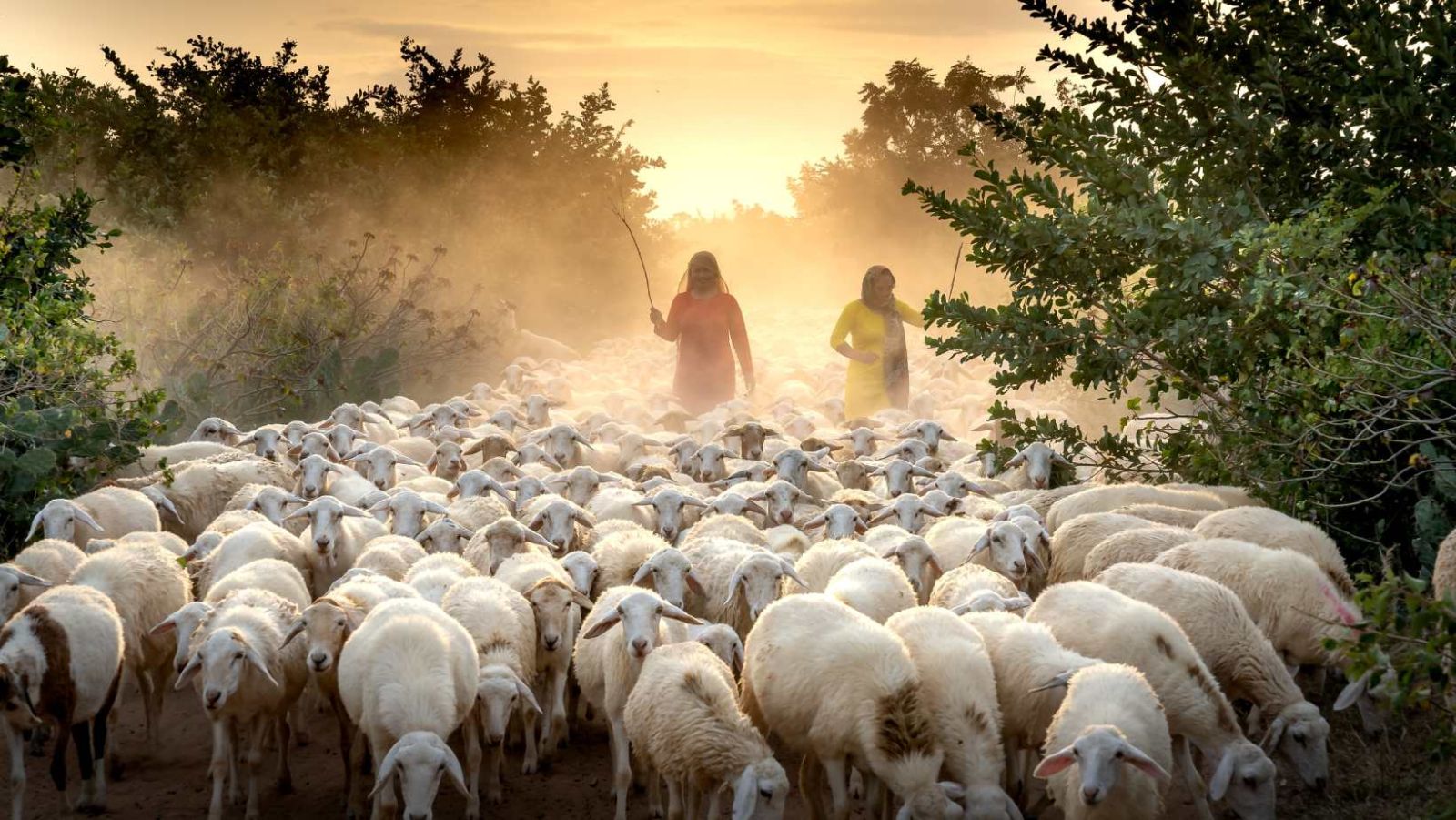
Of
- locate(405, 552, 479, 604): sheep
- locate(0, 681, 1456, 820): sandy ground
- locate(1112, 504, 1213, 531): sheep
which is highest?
locate(1112, 504, 1213, 531): sheep

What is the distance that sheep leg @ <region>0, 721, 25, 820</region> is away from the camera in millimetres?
7031

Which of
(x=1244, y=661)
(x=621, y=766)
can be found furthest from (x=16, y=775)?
(x=1244, y=661)

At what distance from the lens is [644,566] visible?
27.0 ft

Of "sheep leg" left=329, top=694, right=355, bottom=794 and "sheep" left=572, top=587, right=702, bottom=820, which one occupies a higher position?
"sheep" left=572, top=587, right=702, bottom=820

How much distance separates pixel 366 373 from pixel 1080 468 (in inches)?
447

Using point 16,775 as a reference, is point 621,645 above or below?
above

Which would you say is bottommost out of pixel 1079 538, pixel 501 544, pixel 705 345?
pixel 501 544

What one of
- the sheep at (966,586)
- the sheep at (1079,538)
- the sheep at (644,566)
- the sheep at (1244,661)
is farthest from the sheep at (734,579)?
A: the sheep at (1244,661)

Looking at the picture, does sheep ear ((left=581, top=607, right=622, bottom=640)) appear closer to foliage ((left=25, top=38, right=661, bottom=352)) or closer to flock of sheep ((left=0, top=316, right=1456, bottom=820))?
flock of sheep ((left=0, top=316, right=1456, bottom=820))

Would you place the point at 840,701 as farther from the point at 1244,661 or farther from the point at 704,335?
the point at 704,335

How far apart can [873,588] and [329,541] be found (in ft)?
13.4

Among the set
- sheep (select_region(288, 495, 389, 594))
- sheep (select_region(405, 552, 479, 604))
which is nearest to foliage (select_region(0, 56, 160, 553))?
sheep (select_region(288, 495, 389, 594))

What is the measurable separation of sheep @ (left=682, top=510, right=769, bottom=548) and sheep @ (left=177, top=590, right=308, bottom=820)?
2.90 meters

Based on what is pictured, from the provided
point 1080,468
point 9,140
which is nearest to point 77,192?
point 9,140
